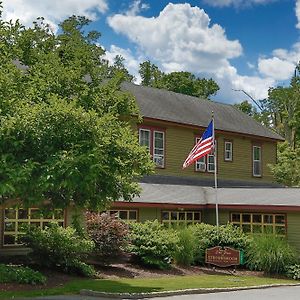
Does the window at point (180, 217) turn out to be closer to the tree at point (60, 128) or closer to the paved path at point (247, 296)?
the paved path at point (247, 296)

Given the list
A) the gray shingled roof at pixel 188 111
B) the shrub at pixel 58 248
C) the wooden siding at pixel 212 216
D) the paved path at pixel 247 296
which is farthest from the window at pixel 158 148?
the paved path at pixel 247 296

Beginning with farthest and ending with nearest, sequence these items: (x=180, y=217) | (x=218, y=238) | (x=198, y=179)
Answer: (x=198, y=179), (x=180, y=217), (x=218, y=238)

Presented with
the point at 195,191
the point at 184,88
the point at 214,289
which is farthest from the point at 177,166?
the point at 184,88

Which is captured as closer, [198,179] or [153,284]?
[153,284]

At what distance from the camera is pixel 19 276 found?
55.9 feet

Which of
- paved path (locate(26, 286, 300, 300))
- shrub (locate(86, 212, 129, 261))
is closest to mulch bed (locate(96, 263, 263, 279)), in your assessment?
shrub (locate(86, 212, 129, 261))

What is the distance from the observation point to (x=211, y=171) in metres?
33.3

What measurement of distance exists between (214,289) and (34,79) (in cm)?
872

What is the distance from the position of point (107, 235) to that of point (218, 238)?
557 centimetres

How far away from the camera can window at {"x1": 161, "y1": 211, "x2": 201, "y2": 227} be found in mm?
27047

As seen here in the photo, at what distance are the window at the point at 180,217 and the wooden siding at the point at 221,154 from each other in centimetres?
308

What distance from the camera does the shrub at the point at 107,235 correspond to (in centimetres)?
2111

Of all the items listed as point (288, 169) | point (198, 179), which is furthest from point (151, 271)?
point (288, 169)

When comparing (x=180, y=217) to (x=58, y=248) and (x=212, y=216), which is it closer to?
(x=212, y=216)
